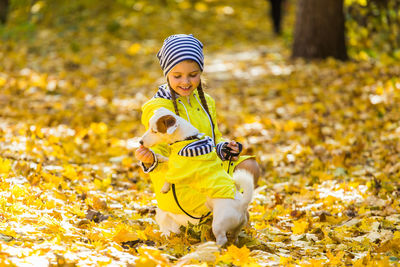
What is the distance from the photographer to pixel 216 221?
241cm

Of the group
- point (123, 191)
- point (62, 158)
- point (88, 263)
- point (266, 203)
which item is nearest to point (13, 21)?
point (62, 158)

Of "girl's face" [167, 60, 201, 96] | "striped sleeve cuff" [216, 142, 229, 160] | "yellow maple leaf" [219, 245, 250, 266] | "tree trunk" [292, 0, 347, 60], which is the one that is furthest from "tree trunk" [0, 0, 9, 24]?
"yellow maple leaf" [219, 245, 250, 266]

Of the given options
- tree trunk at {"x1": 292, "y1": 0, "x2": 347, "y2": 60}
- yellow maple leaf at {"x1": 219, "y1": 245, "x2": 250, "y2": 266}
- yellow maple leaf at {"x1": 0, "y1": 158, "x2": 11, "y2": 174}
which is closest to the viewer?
yellow maple leaf at {"x1": 219, "y1": 245, "x2": 250, "y2": 266}

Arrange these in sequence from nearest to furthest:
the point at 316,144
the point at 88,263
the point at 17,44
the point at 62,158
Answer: the point at 88,263, the point at 62,158, the point at 316,144, the point at 17,44

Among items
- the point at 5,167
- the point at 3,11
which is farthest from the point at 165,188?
the point at 3,11

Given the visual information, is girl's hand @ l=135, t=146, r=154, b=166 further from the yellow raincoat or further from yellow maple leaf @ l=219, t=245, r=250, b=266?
yellow maple leaf @ l=219, t=245, r=250, b=266

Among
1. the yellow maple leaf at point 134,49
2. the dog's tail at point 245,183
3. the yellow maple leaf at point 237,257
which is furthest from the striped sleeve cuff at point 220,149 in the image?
the yellow maple leaf at point 134,49

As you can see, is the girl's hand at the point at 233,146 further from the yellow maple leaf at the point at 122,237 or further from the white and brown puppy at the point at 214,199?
the yellow maple leaf at the point at 122,237

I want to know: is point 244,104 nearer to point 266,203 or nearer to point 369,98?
point 369,98

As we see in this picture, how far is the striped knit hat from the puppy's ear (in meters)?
0.31

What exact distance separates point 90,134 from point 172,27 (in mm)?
5294

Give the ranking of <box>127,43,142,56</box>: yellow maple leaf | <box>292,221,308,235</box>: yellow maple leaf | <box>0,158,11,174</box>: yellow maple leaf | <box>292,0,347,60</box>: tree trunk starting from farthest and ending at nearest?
<box>127,43,142,56</box>: yellow maple leaf
<box>292,0,347,60</box>: tree trunk
<box>0,158,11,174</box>: yellow maple leaf
<box>292,221,308,235</box>: yellow maple leaf

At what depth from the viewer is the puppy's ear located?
239 centimetres

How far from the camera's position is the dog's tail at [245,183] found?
2508 millimetres
